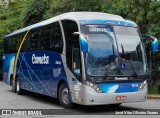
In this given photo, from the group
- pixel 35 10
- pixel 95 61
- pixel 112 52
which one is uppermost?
pixel 35 10

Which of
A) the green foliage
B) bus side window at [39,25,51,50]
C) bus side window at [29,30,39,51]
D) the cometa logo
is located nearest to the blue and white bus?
the cometa logo

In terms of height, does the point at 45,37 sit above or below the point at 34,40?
above

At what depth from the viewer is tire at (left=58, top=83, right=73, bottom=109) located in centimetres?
1322

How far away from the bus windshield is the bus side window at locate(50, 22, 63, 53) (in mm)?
1683

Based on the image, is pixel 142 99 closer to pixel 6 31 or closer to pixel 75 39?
pixel 75 39

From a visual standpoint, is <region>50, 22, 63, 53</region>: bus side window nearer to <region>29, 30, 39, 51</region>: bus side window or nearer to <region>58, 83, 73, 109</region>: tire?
<region>58, 83, 73, 109</region>: tire

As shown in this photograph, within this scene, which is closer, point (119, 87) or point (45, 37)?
point (119, 87)

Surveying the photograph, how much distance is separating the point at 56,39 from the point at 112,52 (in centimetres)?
291

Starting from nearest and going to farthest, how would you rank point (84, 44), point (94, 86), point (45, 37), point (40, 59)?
1. point (84, 44)
2. point (94, 86)
3. point (45, 37)
4. point (40, 59)

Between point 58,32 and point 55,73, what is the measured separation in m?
1.59

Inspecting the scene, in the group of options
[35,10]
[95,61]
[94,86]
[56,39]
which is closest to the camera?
[94,86]

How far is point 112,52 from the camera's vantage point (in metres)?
12.3

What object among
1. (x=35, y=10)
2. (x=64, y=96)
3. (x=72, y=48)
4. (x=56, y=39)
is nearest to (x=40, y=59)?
(x=56, y=39)

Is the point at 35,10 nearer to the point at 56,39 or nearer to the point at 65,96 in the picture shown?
the point at 56,39
